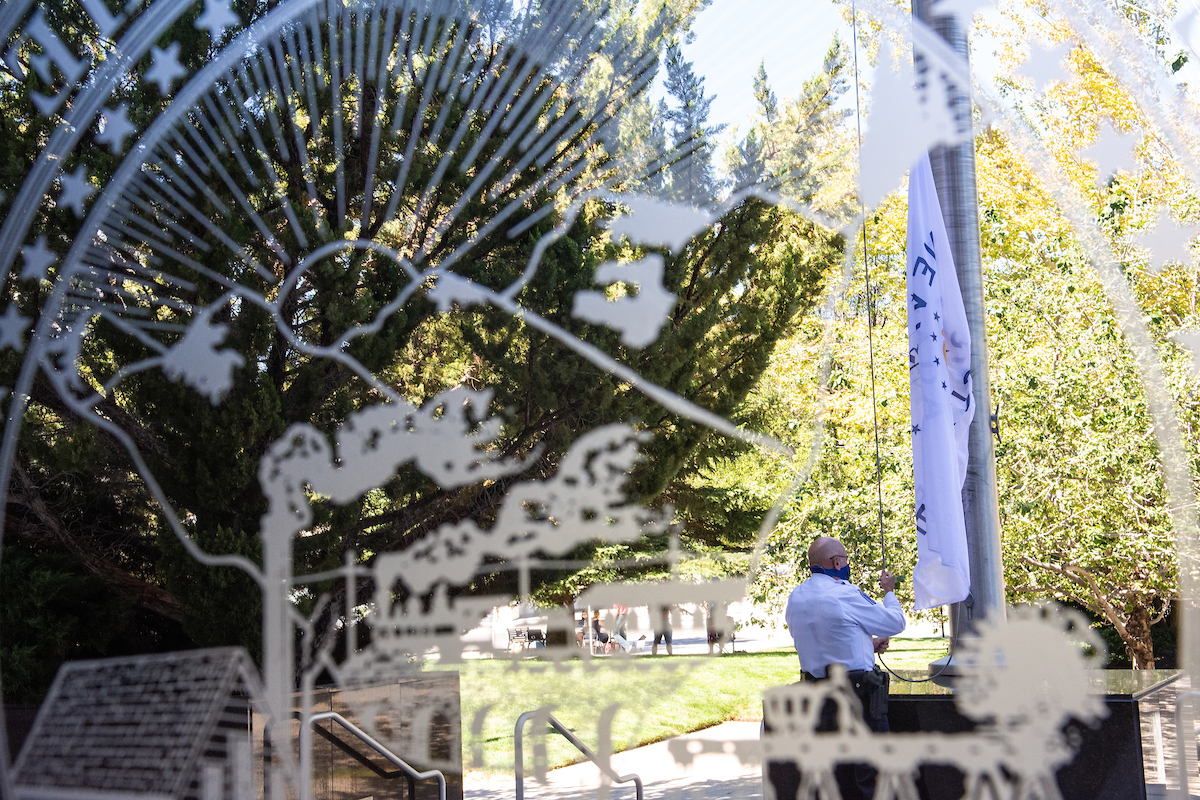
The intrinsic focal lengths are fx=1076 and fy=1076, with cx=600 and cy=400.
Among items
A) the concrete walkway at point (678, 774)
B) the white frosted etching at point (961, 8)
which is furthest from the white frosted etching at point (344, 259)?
the white frosted etching at point (961, 8)

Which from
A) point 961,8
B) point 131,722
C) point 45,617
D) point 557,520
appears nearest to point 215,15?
point 557,520

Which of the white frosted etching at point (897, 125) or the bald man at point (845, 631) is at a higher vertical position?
the white frosted etching at point (897, 125)

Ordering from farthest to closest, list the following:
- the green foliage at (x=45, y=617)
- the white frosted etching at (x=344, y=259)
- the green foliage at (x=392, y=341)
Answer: the green foliage at (x=45, y=617) < the green foliage at (x=392, y=341) < the white frosted etching at (x=344, y=259)

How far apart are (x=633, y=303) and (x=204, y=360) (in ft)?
6.64

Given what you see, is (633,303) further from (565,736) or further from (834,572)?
(565,736)

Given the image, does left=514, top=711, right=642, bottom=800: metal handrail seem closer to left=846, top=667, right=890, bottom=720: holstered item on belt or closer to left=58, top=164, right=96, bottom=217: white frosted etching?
left=846, top=667, right=890, bottom=720: holstered item on belt

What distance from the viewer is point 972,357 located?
3936 mm

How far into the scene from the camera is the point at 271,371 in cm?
524

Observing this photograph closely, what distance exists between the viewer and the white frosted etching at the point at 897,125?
3.95 m

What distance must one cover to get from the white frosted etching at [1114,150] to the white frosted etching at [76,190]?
13.8ft

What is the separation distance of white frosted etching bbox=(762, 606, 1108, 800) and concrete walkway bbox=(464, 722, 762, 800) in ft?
0.51

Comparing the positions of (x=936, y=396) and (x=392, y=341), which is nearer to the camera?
(x=936, y=396)

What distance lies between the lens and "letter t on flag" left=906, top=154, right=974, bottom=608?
3.77 meters

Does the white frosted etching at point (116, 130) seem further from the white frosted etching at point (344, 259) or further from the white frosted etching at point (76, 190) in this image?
the white frosted etching at point (76, 190)
